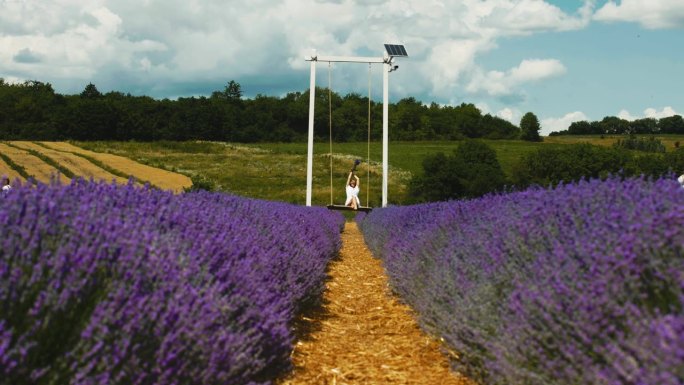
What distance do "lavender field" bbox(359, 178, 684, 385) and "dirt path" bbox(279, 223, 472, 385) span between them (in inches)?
12.2

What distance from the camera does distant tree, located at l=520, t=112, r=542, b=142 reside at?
67.6 metres

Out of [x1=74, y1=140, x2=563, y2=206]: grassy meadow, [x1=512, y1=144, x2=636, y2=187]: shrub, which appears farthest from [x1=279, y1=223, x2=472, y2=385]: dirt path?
[x1=512, y1=144, x2=636, y2=187]: shrub

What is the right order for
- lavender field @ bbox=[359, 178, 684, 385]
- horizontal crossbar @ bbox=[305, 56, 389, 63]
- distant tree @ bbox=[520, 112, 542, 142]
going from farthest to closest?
distant tree @ bbox=[520, 112, 542, 142] < horizontal crossbar @ bbox=[305, 56, 389, 63] < lavender field @ bbox=[359, 178, 684, 385]

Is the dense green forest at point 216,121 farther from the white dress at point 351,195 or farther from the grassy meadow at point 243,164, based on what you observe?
the white dress at point 351,195

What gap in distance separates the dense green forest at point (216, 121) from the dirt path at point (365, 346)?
160 ft

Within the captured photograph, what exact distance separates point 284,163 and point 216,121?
64.5 feet

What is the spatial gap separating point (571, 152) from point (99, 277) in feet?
133

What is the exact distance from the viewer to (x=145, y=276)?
2336 millimetres

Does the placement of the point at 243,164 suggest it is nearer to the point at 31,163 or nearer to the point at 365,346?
the point at 31,163

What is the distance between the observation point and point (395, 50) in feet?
53.2

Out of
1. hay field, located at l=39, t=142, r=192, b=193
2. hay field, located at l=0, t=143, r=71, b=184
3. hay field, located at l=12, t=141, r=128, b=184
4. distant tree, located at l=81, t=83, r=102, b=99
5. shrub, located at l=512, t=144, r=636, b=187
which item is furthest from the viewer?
distant tree, located at l=81, t=83, r=102, b=99

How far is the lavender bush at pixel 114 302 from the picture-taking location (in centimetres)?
202

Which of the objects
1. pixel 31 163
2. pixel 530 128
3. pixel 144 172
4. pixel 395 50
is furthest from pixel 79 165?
pixel 530 128

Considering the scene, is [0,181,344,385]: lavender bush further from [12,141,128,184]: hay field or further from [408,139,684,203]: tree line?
[12,141,128,184]: hay field
